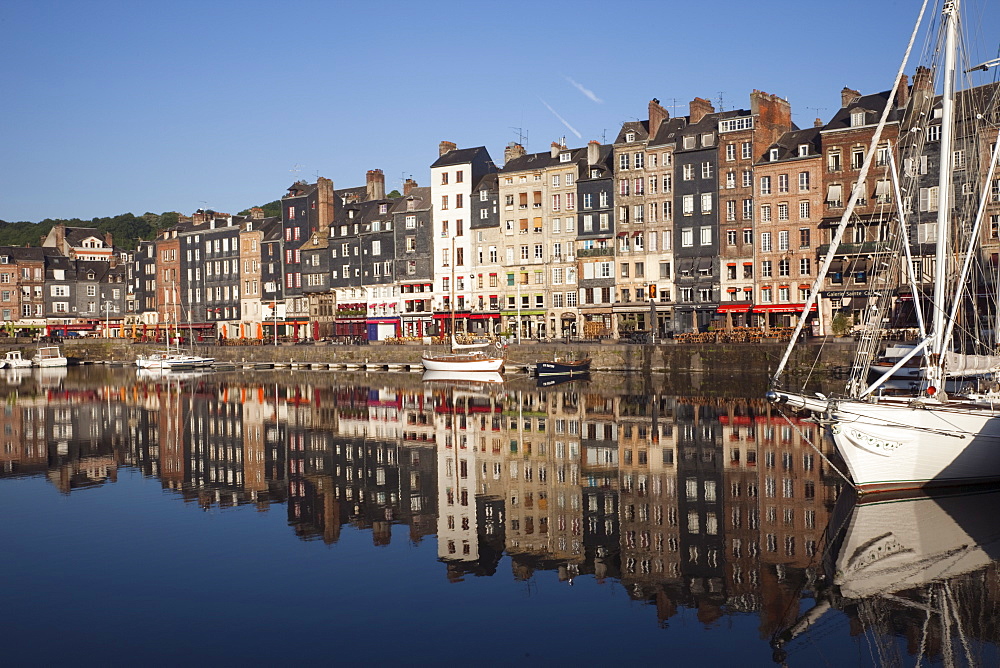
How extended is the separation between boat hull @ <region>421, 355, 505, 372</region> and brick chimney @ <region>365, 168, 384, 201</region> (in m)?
39.2

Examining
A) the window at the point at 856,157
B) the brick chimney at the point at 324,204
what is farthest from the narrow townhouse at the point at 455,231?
the window at the point at 856,157

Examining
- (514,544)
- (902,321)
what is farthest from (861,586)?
(902,321)

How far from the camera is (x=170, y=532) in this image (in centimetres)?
2342

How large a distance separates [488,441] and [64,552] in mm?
18178

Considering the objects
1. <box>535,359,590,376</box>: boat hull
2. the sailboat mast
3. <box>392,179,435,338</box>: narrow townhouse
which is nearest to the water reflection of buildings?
the sailboat mast

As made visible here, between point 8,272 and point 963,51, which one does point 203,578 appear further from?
point 8,272

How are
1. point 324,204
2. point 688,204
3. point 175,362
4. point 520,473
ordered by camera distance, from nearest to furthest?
1. point 520,473
2. point 688,204
3. point 175,362
4. point 324,204

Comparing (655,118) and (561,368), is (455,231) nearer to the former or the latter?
(655,118)

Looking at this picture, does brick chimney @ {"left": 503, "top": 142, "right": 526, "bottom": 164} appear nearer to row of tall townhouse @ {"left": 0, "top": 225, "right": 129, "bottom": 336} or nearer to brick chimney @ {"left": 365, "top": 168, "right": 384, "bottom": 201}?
brick chimney @ {"left": 365, "top": 168, "right": 384, "bottom": 201}

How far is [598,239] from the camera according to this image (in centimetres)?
8756

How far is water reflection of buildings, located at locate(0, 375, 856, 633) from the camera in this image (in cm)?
1952

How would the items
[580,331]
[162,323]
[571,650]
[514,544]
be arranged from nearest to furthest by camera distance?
[571,650] → [514,544] → [580,331] → [162,323]

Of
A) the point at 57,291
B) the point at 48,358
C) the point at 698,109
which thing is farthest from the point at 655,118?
the point at 57,291

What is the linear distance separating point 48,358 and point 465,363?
186 ft
